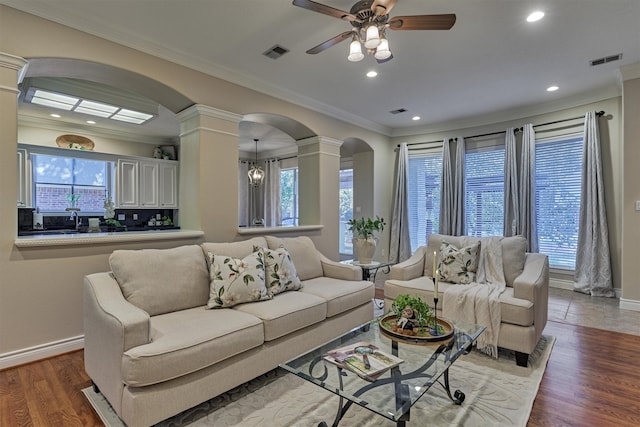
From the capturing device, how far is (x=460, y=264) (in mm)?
3256

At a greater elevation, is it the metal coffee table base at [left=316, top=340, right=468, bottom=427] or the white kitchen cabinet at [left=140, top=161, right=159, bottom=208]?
the white kitchen cabinet at [left=140, top=161, right=159, bottom=208]

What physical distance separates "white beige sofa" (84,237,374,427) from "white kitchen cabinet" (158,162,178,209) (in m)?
4.50

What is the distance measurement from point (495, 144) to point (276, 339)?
5091mm

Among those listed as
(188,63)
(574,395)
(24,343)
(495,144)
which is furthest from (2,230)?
(495,144)

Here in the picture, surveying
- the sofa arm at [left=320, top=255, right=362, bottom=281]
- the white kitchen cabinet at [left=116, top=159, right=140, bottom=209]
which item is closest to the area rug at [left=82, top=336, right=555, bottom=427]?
the sofa arm at [left=320, top=255, right=362, bottom=281]

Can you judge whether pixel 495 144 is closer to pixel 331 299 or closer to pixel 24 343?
pixel 331 299

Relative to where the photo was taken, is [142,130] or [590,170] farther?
[142,130]

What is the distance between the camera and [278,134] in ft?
22.0

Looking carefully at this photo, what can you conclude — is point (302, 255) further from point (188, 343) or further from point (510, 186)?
point (510, 186)

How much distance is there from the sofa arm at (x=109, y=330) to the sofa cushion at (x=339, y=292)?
1.43 metres

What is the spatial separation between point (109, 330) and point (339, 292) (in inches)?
68.4

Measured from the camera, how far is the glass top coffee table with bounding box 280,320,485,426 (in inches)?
55.8

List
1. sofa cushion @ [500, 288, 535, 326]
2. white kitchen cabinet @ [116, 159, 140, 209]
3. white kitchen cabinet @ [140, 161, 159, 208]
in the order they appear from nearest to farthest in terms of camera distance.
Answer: sofa cushion @ [500, 288, 535, 326], white kitchen cabinet @ [116, 159, 140, 209], white kitchen cabinet @ [140, 161, 159, 208]

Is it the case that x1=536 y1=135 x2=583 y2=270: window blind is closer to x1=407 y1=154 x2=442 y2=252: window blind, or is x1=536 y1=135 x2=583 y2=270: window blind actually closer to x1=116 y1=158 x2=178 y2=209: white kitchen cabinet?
x1=407 y1=154 x2=442 y2=252: window blind
